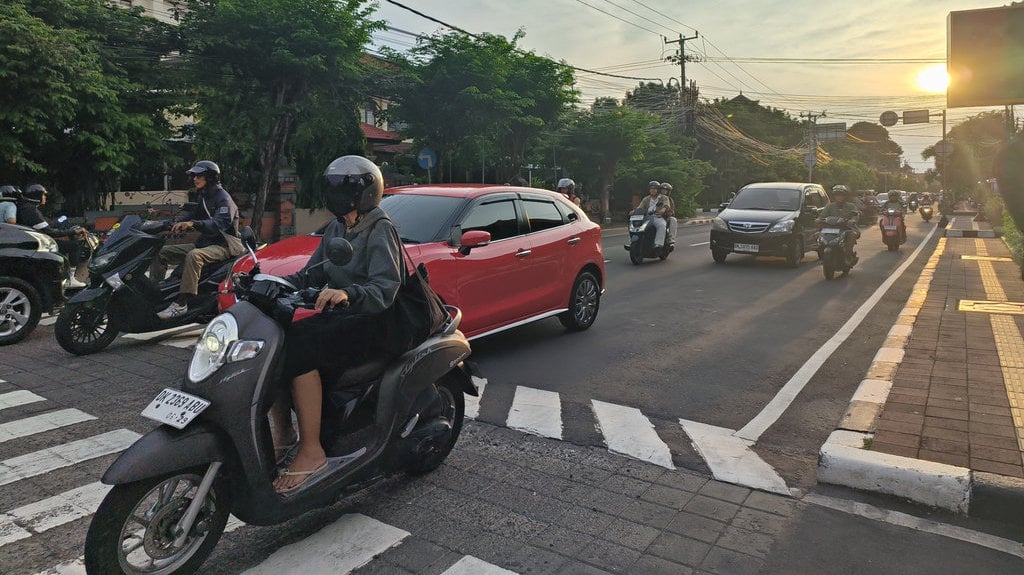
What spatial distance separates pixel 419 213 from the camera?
22.2 feet

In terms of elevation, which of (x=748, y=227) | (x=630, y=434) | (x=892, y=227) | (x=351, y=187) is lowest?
(x=630, y=434)

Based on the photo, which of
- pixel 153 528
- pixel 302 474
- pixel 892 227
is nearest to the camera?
pixel 153 528

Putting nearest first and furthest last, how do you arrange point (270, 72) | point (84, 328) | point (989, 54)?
point (989, 54), point (84, 328), point (270, 72)

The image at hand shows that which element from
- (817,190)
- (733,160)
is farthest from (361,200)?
(733,160)

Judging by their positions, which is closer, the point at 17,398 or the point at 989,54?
the point at 989,54

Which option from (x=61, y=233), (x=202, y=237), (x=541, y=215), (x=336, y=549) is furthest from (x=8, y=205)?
(x=336, y=549)

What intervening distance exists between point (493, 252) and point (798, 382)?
294 centimetres

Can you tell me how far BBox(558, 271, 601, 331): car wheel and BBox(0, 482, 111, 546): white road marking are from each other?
16.7 feet

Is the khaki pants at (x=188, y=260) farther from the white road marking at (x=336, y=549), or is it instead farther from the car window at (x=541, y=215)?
the white road marking at (x=336, y=549)

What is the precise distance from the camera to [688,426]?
5082mm

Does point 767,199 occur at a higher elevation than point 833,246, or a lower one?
higher

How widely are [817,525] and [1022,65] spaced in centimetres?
223

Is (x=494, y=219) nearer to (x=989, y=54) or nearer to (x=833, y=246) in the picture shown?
(x=989, y=54)

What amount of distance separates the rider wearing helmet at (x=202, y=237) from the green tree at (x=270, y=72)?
10785 millimetres
